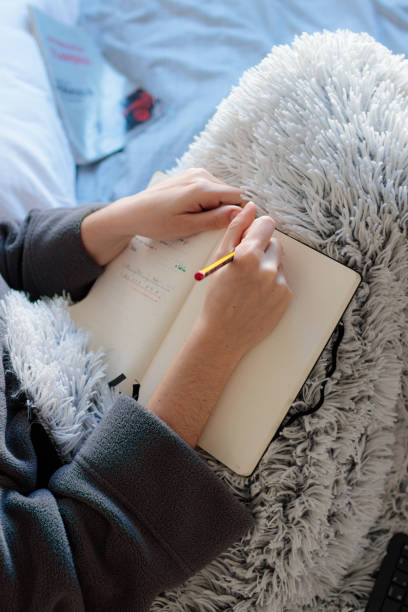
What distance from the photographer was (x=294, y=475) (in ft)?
1.92

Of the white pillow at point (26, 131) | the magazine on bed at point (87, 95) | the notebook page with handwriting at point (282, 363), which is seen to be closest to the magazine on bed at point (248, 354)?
the notebook page with handwriting at point (282, 363)

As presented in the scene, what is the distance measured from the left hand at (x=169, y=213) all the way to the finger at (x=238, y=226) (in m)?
0.04

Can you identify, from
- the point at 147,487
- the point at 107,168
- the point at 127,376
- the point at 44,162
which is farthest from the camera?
the point at 107,168

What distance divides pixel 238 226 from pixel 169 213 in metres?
0.10

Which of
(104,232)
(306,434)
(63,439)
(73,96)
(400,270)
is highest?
(73,96)

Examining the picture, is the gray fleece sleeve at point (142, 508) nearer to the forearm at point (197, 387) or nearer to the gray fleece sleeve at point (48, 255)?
the forearm at point (197, 387)

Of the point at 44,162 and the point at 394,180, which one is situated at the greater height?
the point at 394,180

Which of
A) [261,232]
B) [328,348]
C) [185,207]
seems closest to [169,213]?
[185,207]

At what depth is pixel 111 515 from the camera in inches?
20.7

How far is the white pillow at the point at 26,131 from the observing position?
0.85 meters

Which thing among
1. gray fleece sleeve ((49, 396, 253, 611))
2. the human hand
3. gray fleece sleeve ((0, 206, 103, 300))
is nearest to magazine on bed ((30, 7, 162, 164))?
gray fleece sleeve ((0, 206, 103, 300))

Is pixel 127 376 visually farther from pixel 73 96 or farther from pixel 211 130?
pixel 73 96

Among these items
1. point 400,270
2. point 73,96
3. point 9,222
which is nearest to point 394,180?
point 400,270

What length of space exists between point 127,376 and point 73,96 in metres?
0.63
